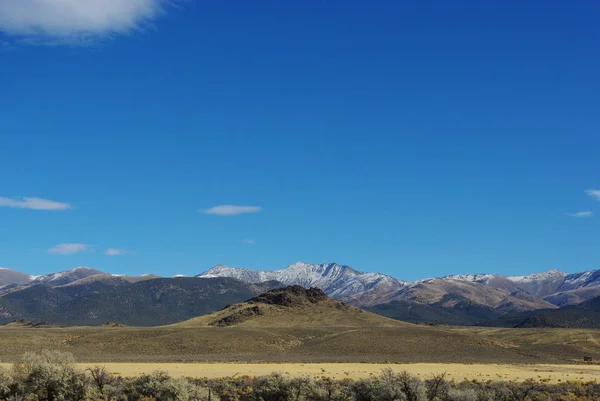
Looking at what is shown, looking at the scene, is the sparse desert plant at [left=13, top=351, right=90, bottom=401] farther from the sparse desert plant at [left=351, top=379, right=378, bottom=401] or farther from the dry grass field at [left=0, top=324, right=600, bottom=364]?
the dry grass field at [left=0, top=324, right=600, bottom=364]

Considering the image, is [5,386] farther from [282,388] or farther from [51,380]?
[282,388]

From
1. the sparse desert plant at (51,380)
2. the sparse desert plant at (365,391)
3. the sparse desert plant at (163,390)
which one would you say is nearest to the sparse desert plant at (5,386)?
the sparse desert plant at (51,380)

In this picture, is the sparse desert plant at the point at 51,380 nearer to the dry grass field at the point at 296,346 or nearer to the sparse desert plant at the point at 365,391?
the sparse desert plant at the point at 365,391

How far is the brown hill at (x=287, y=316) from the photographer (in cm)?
17100

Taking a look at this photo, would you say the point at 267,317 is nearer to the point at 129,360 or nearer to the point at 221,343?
the point at 221,343

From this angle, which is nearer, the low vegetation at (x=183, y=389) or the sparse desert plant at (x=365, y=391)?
the low vegetation at (x=183, y=389)

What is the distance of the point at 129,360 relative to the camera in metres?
91.6

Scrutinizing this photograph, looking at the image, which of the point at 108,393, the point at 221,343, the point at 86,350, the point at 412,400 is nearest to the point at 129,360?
the point at 86,350

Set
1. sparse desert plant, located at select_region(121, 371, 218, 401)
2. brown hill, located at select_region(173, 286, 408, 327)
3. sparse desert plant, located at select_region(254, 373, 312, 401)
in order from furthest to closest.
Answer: brown hill, located at select_region(173, 286, 408, 327) < sparse desert plant, located at select_region(254, 373, 312, 401) < sparse desert plant, located at select_region(121, 371, 218, 401)

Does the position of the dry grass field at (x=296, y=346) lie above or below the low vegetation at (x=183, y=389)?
above

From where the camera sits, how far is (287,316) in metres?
181

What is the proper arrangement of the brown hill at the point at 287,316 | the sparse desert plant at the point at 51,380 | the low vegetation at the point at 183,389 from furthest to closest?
the brown hill at the point at 287,316 < the sparse desert plant at the point at 51,380 < the low vegetation at the point at 183,389

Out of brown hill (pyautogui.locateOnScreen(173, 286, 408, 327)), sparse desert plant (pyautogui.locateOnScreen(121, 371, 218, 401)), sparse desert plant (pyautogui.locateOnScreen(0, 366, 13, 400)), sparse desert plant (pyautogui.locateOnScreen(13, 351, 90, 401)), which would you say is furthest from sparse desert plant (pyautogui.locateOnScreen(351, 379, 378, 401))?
brown hill (pyautogui.locateOnScreen(173, 286, 408, 327))

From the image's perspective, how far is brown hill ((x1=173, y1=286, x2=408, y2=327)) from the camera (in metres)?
171
